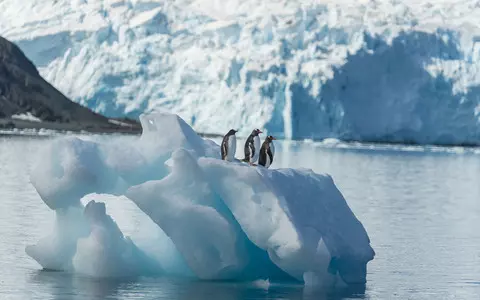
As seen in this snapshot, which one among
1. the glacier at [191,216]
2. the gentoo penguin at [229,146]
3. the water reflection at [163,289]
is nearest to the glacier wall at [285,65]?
the gentoo penguin at [229,146]

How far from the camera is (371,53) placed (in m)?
74.0

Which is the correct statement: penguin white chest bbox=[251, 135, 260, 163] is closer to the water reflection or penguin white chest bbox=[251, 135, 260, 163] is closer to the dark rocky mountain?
the water reflection

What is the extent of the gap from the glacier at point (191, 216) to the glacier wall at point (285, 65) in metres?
58.0

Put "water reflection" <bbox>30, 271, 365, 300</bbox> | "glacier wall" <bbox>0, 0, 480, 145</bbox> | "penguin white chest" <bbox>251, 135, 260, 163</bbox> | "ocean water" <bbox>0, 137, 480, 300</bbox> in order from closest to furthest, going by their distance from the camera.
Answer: "water reflection" <bbox>30, 271, 365, 300</bbox>
"ocean water" <bbox>0, 137, 480, 300</bbox>
"penguin white chest" <bbox>251, 135, 260, 163</bbox>
"glacier wall" <bbox>0, 0, 480, 145</bbox>

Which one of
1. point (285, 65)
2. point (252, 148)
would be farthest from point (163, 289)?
point (285, 65)

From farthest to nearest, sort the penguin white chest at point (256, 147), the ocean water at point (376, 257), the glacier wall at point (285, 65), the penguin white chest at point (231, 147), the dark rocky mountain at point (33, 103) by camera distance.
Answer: the dark rocky mountain at point (33, 103)
the glacier wall at point (285, 65)
the penguin white chest at point (256, 147)
the penguin white chest at point (231, 147)
the ocean water at point (376, 257)

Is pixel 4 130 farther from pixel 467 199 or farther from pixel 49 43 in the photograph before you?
pixel 467 199

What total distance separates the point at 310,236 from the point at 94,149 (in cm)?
282

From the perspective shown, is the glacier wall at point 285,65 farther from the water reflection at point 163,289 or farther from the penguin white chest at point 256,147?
the water reflection at point 163,289

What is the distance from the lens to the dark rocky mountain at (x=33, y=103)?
100250 millimetres

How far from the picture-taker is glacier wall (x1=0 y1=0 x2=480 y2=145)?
233 feet

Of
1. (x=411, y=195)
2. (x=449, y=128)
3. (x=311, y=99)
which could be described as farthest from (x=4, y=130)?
(x=411, y=195)

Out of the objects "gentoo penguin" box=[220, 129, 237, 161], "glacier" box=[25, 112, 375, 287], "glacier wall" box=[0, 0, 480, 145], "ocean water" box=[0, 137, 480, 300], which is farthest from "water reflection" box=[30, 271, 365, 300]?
"glacier wall" box=[0, 0, 480, 145]

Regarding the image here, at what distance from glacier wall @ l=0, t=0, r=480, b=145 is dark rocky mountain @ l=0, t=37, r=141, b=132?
6.32ft
